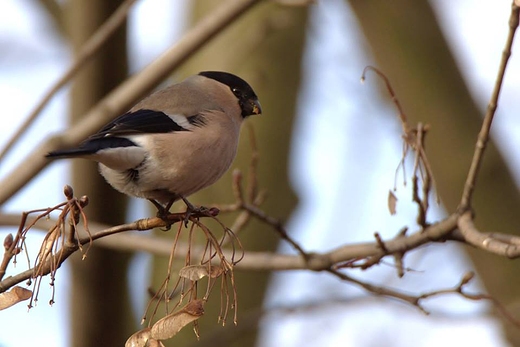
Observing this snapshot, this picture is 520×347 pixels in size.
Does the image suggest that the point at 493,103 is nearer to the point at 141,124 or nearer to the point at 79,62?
the point at 141,124

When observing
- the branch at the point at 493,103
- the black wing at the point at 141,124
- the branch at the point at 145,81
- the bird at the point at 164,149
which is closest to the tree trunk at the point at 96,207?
the branch at the point at 145,81

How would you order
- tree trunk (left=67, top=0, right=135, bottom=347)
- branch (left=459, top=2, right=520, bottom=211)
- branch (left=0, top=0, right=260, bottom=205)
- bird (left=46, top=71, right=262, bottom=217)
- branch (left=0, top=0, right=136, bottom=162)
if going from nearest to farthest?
branch (left=459, top=2, right=520, bottom=211) → bird (left=46, top=71, right=262, bottom=217) → branch (left=0, top=0, right=260, bottom=205) → branch (left=0, top=0, right=136, bottom=162) → tree trunk (left=67, top=0, right=135, bottom=347)

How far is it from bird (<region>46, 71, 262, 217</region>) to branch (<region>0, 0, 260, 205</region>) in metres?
0.12

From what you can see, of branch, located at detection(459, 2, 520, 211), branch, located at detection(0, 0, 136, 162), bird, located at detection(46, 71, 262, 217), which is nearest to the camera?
branch, located at detection(459, 2, 520, 211)

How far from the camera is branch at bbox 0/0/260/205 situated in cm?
328

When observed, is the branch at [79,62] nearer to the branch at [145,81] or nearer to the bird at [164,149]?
the branch at [145,81]

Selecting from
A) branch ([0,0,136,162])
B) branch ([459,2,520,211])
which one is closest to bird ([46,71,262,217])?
branch ([0,0,136,162])

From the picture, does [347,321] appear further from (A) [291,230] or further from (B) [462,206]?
(B) [462,206]

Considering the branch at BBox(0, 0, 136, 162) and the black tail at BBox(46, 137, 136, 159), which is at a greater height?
the branch at BBox(0, 0, 136, 162)

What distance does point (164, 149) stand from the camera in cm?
292

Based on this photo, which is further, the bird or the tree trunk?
the tree trunk

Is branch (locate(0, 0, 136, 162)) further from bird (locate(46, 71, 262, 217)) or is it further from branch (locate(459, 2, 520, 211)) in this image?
branch (locate(459, 2, 520, 211))

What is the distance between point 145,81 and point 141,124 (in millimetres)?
483

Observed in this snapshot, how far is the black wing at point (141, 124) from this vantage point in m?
2.88
